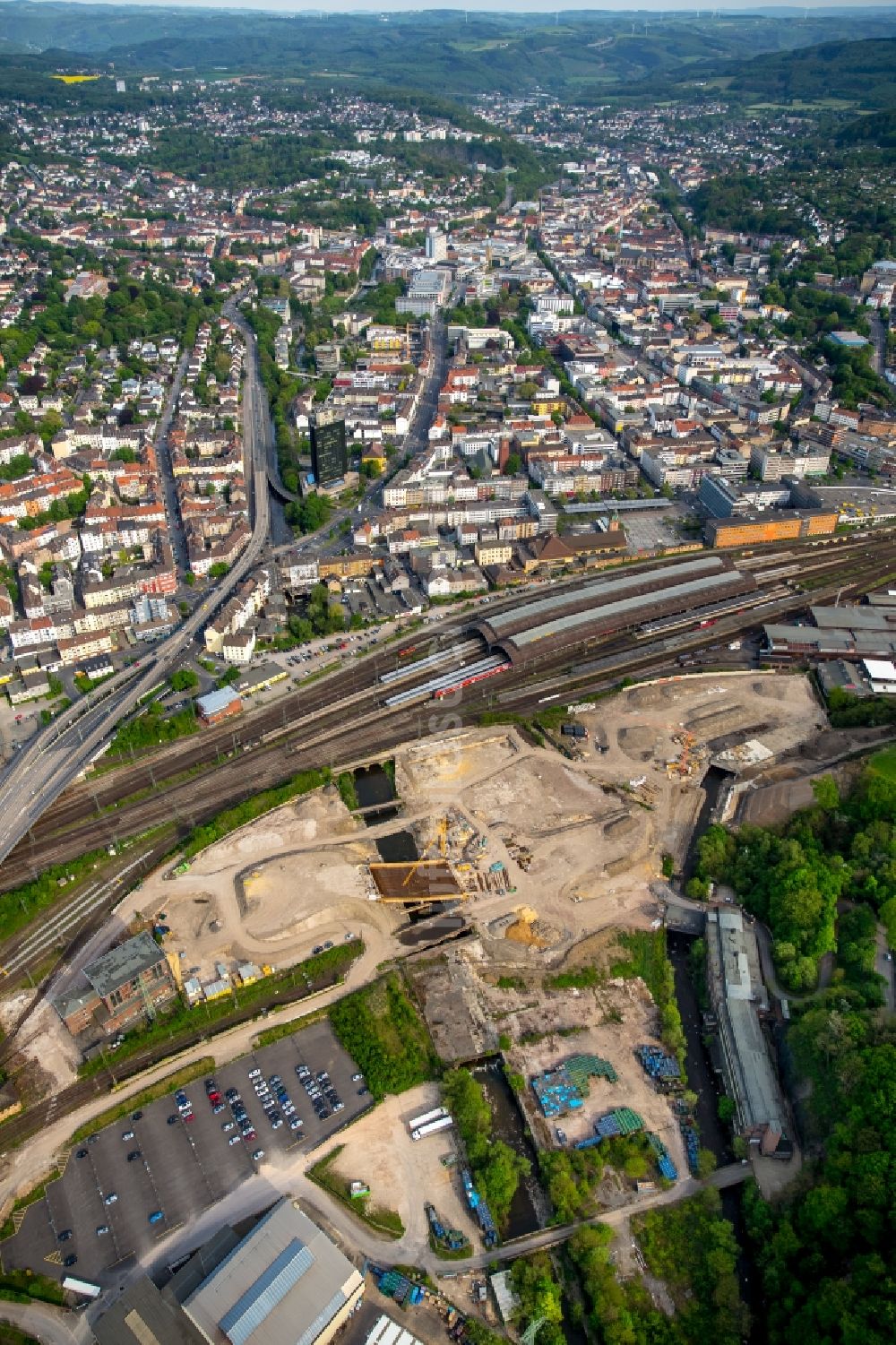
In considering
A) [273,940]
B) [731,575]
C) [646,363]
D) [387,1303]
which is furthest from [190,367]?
[387,1303]

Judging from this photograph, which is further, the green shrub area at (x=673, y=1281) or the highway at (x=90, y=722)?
the highway at (x=90, y=722)

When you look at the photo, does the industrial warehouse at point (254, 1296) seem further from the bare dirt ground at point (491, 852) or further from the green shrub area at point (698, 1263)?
the green shrub area at point (698, 1263)

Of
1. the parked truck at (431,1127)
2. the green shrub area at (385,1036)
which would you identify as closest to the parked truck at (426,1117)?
the parked truck at (431,1127)

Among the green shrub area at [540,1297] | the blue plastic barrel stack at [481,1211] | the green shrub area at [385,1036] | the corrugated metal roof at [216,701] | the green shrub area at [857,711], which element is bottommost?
the green shrub area at [540,1297]

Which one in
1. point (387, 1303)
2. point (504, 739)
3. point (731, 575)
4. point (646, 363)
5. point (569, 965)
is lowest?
point (387, 1303)

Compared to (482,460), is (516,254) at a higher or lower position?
higher

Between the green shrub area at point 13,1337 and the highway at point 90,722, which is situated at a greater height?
the highway at point 90,722

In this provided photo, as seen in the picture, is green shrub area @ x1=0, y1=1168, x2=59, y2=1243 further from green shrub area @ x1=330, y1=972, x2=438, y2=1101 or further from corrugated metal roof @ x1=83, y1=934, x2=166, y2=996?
green shrub area @ x1=330, y1=972, x2=438, y2=1101

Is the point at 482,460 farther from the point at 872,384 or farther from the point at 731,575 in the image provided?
the point at 872,384
